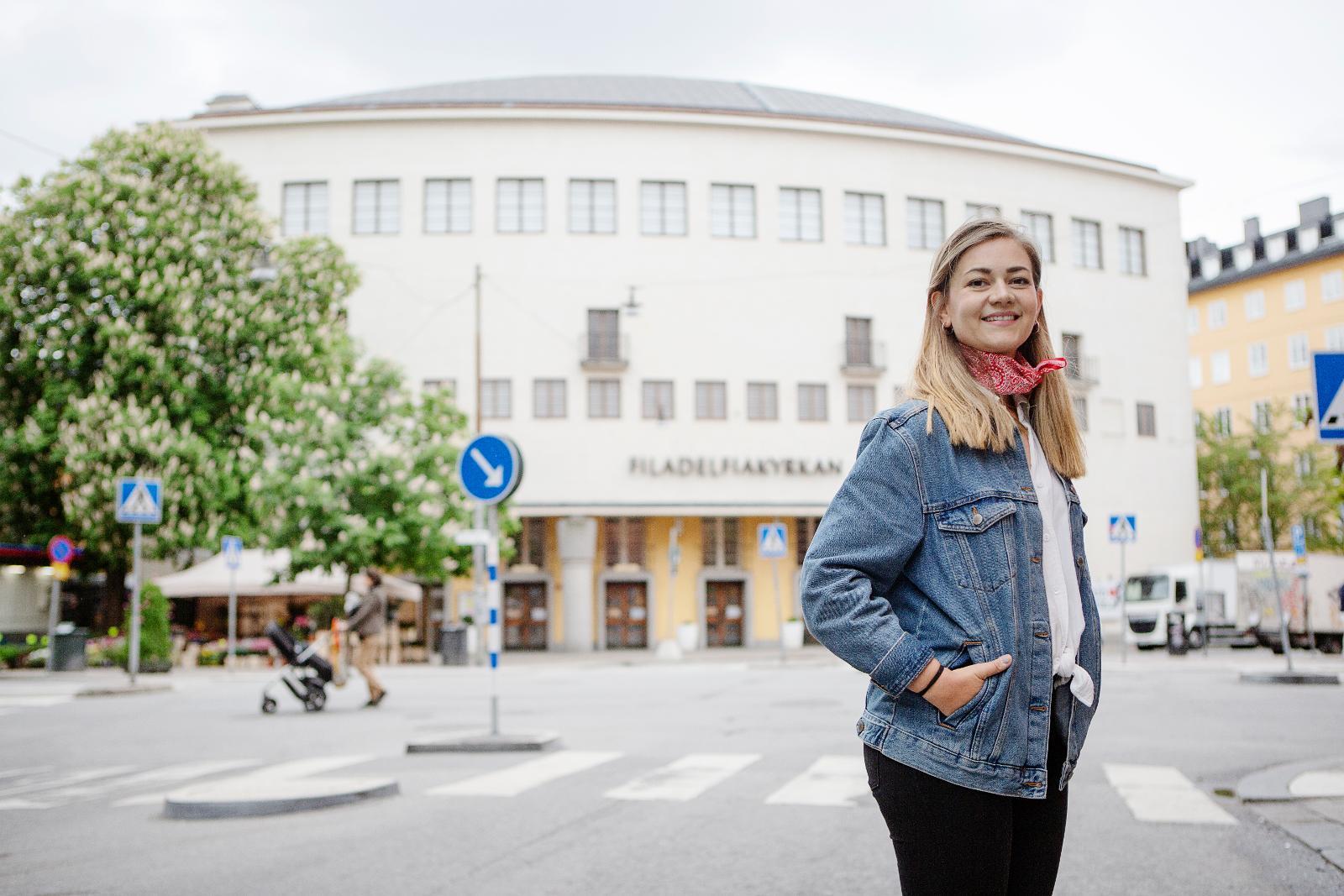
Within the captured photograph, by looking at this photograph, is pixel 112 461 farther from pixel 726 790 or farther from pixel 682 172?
pixel 726 790

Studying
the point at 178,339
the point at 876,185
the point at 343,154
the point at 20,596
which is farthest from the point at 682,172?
the point at 20,596

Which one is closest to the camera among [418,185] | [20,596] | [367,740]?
[367,740]

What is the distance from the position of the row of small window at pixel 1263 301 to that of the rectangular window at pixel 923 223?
27.5 m

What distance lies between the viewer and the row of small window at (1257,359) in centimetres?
6669

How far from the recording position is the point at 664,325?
4288 centimetres

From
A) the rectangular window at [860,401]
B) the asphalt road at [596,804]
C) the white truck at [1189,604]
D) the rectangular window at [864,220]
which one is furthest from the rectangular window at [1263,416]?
the asphalt road at [596,804]

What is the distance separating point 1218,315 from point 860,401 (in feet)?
129

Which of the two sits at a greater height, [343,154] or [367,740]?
[343,154]

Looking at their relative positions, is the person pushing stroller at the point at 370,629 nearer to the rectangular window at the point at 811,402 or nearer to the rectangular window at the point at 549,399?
the rectangular window at the point at 549,399

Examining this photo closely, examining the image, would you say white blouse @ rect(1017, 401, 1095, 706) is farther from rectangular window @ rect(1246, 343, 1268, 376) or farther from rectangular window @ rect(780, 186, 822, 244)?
rectangular window @ rect(1246, 343, 1268, 376)

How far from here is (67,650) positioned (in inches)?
1184

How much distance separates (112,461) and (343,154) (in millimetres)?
16147

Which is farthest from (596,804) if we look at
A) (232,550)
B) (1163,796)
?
(232,550)

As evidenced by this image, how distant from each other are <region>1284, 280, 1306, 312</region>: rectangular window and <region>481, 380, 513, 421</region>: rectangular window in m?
46.4
